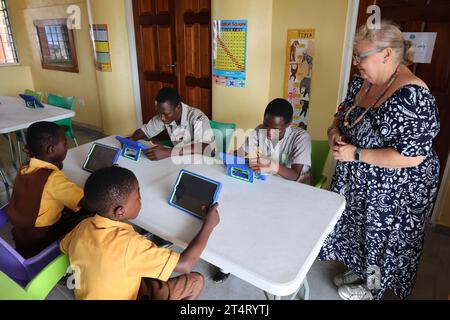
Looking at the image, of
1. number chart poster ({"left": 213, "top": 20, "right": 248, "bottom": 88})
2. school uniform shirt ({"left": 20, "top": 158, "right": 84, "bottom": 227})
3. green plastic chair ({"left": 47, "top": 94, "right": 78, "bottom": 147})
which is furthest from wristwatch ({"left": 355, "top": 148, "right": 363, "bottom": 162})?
green plastic chair ({"left": 47, "top": 94, "right": 78, "bottom": 147})

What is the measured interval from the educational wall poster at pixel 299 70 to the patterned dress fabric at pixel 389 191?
3.93 feet

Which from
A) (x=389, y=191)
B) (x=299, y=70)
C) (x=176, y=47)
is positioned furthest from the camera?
(x=176, y=47)

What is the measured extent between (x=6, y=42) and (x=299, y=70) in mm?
5554

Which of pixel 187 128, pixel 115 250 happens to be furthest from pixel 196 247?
pixel 187 128

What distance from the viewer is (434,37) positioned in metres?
2.22

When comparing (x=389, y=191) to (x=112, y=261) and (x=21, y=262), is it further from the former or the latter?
(x=21, y=262)

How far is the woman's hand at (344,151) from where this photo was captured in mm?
1484

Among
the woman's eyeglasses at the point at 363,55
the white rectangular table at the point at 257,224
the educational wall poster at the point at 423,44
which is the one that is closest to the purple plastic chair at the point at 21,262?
the white rectangular table at the point at 257,224

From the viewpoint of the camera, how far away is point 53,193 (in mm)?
1432

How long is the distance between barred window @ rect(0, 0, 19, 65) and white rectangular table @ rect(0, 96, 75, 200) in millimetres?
3033

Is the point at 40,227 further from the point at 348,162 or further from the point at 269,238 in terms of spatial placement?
the point at 348,162

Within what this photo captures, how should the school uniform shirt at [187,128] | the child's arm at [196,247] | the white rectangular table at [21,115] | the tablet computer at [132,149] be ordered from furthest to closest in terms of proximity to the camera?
the white rectangular table at [21,115] → the school uniform shirt at [187,128] → the tablet computer at [132,149] → the child's arm at [196,247]

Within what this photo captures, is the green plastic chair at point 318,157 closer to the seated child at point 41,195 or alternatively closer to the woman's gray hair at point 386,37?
the woman's gray hair at point 386,37

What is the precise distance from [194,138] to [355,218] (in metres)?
1.21
